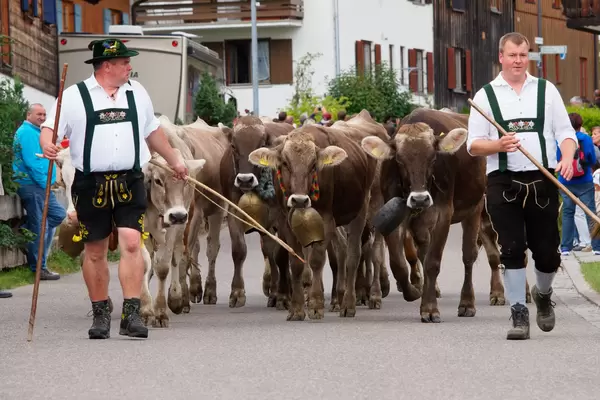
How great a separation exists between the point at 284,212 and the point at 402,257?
1268 mm

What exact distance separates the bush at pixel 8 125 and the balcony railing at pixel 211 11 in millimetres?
38429

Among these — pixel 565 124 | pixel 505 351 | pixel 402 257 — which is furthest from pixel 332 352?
pixel 402 257

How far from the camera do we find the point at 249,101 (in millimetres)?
58875

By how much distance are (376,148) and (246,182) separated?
5.65ft

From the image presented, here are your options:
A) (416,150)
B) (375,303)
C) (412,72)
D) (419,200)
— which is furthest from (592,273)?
(412,72)

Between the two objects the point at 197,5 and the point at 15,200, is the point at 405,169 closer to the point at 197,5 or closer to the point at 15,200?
the point at 15,200

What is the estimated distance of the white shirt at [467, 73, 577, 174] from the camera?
483 inches

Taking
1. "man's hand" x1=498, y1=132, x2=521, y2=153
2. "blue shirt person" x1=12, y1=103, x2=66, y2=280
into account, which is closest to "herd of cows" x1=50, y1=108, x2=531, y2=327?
"man's hand" x1=498, y1=132, x2=521, y2=153

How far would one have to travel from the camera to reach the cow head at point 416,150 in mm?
14484

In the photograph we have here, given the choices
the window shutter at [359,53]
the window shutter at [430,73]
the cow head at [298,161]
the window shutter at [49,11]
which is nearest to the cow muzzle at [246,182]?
the cow head at [298,161]

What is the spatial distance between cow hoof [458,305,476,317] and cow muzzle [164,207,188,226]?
8.20ft

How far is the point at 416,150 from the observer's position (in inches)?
573

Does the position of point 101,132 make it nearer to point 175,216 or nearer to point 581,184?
point 175,216

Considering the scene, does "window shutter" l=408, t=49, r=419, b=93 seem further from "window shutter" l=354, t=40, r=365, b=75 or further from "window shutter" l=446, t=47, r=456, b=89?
"window shutter" l=354, t=40, r=365, b=75
